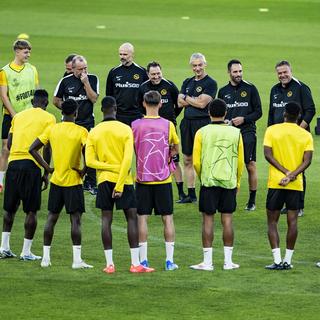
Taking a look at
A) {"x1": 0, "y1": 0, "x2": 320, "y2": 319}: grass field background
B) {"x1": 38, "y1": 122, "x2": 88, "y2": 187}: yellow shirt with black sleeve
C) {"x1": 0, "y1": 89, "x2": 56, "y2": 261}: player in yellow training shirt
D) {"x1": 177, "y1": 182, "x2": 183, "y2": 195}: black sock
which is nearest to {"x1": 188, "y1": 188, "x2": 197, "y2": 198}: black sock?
{"x1": 177, "y1": 182, "x2": 183, "y2": 195}: black sock

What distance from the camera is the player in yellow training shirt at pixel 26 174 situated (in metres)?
14.7

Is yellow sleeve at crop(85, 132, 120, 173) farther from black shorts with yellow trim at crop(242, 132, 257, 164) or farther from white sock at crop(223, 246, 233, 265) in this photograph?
black shorts with yellow trim at crop(242, 132, 257, 164)

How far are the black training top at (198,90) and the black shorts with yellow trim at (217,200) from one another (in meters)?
3.97

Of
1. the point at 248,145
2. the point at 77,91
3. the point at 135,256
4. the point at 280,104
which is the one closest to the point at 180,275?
the point at 135,256

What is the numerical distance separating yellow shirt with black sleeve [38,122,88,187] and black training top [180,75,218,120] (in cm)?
411

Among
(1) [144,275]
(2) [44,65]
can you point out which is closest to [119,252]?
(1) [144,275]

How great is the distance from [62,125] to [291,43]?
22.3 metres

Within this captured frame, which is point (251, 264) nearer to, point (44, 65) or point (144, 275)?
point (144, 275)

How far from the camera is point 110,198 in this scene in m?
14.0

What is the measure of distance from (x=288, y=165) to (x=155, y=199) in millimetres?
1598

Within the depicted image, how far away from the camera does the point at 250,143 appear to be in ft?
59.1

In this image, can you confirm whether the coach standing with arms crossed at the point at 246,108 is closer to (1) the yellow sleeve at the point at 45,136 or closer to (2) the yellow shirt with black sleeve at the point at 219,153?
(2) the yellow shirt with black sleeve at the point at 219,153

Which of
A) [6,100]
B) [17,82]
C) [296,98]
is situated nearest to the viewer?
[296,98]

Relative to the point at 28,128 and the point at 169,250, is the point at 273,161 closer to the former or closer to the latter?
the point at 169,250
